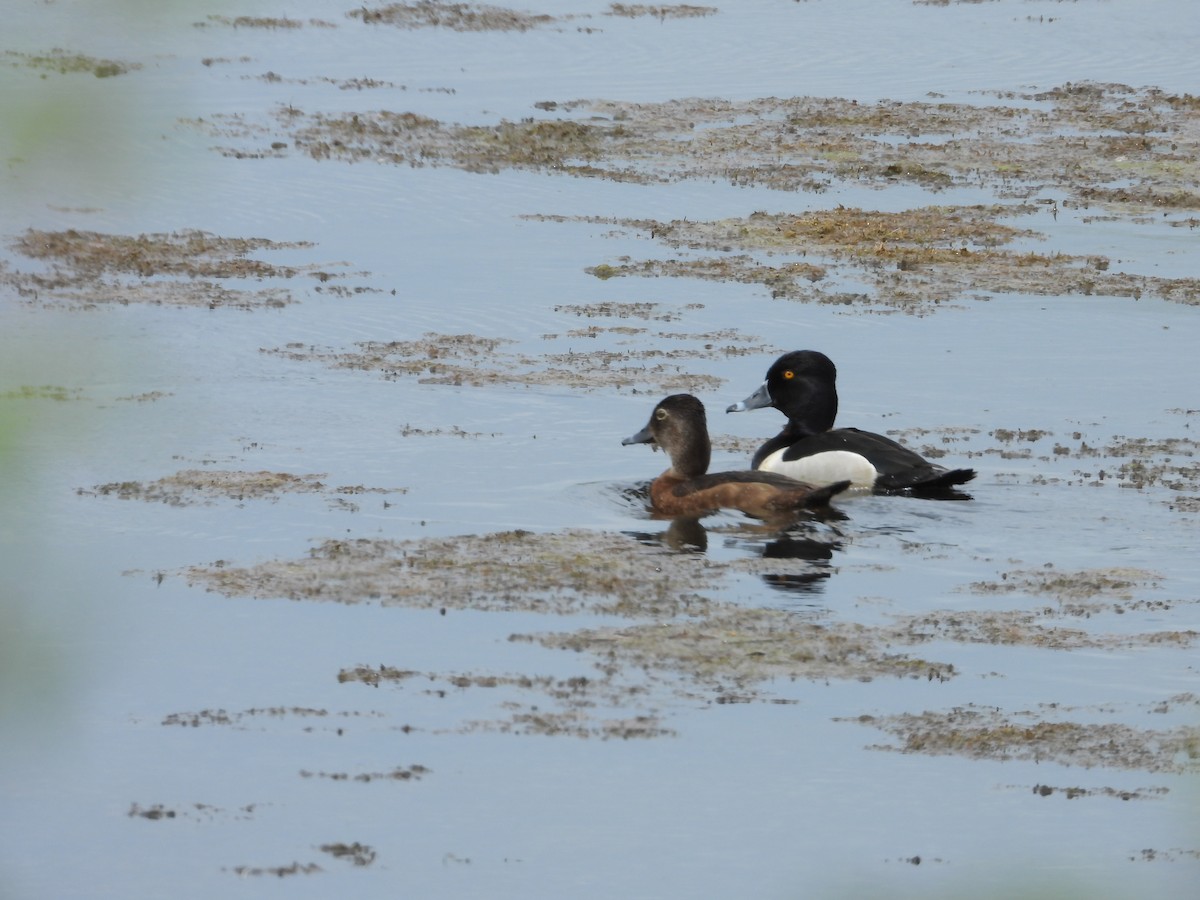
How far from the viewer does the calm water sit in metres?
4.30

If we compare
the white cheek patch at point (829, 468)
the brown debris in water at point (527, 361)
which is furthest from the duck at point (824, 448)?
the brown debris in water at point (527, 361)

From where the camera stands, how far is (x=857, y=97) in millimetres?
31203

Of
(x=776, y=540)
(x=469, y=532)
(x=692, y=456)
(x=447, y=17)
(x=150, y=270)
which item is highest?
(x=447, y=17)

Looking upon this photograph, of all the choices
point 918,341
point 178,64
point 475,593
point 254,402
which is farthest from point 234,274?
point 178,64

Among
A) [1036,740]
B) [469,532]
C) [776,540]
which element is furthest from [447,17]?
[1036,740]

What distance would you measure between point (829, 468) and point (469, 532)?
9.19 feet

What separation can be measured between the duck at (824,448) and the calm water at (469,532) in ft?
0.79

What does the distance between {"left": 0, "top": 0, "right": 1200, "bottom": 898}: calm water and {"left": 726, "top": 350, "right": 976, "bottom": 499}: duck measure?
0.24m

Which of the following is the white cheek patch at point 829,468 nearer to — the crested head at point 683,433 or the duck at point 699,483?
the duck at point 699,483

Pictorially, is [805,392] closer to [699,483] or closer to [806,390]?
[806,390]

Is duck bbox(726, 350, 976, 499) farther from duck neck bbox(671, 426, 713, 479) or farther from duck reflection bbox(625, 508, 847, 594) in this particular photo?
duck neck bbox(671, 426, 713, 479)

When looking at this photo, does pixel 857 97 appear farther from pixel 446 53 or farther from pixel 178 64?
pixel 178 64

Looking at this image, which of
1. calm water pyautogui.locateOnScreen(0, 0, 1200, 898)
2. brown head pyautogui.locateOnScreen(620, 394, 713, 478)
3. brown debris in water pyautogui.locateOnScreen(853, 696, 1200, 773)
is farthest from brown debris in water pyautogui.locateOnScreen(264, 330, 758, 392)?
brown debris in water pyautogui.locateOnScreen(853, 696, 1200, 773)

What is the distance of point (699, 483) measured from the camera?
41.2 feet
